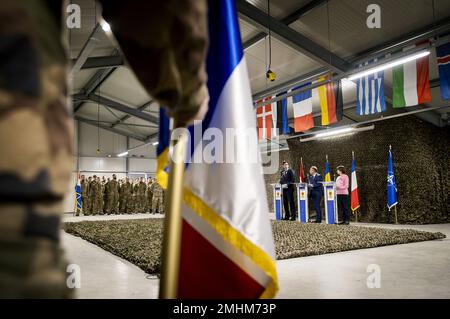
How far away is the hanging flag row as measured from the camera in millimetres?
4609

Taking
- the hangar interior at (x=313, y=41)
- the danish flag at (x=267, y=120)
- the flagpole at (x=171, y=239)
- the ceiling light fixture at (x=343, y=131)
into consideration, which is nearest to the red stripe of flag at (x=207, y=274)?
the flagpole at (x=171, y=239)

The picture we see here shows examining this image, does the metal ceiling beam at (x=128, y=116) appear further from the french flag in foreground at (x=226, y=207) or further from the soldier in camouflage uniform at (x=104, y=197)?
the french flag in foreground at (x=226, y=207)

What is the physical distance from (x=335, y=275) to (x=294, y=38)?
181 inches

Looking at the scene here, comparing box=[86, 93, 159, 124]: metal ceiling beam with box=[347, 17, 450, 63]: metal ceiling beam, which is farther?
box=[86, 93, 159, 124]: metal ceiling beam

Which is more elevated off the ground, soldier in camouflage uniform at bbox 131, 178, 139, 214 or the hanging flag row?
the hanging flag row

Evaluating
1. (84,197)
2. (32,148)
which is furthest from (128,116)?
(32,148)

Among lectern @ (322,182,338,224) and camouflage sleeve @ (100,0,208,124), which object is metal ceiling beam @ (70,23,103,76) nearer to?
camouflage sleeve @ (100,0,208,124)

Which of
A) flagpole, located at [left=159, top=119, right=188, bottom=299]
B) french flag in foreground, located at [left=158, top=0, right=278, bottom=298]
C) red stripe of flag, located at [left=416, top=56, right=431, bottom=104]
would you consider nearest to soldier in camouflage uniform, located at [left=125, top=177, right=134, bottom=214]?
red stripe of flag, located at [left=416, top=56, right=431, bottom=104]

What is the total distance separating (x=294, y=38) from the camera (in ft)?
18.8

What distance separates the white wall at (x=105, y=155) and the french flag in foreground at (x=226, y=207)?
1624 cm

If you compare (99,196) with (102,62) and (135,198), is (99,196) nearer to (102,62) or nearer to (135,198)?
(135,198)

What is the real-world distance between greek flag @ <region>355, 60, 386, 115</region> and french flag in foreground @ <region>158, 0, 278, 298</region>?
495cm
